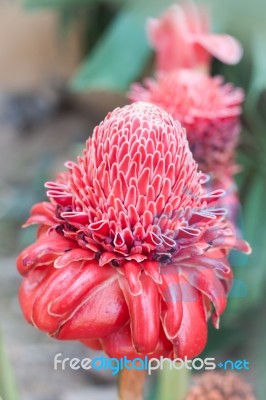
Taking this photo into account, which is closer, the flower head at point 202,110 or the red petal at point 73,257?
the red petal at point 73,257

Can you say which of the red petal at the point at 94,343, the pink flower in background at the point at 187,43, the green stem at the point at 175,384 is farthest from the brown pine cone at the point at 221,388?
the pink flower in background at the point at 187,43

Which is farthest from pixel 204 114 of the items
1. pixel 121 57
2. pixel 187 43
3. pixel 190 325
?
pixel 121 57

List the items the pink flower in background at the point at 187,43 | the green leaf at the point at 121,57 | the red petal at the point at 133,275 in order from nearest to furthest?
1. the red petal at the point at 133,275
2. the pink flower in background at the point at 187,43
3. the green leaf at the point at 121,57

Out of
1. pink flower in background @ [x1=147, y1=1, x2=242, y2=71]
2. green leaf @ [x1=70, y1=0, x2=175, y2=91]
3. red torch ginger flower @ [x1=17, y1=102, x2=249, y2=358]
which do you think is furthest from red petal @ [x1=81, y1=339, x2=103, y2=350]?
green leaf @ [x1=70, y1=0, x2=175, y2=91]

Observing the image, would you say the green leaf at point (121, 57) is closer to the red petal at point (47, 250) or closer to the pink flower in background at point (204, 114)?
the pink flower in background at point (204, 114)

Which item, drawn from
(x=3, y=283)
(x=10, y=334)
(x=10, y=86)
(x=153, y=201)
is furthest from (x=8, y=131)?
(x=153, y=201)

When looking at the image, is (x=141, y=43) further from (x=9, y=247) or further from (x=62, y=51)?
(x=62, y=51)

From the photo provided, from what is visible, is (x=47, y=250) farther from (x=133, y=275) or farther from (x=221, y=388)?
(x=221, y=388)

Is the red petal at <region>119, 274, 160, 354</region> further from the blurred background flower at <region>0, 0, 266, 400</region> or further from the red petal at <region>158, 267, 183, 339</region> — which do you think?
the blurred background flower at <region>0, 0, 266, 400</region>
